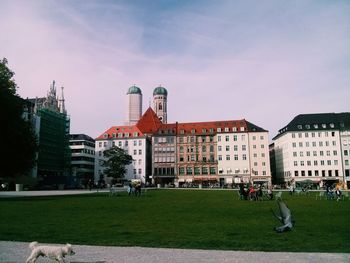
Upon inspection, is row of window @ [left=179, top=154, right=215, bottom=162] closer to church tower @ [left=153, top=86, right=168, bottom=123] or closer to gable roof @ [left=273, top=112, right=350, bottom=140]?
gable roof @ [left=273, top=112, right=350, bottom=140]

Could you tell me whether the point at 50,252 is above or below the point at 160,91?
below

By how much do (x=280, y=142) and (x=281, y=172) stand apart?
9411 millimetres

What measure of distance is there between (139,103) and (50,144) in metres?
80.6

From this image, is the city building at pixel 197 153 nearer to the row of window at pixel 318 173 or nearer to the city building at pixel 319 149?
the city building at pixel 319 149

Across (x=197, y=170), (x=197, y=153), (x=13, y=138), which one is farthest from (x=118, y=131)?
(x=13, y=138)

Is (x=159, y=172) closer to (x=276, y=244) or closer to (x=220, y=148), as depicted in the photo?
(x=220, y=148)

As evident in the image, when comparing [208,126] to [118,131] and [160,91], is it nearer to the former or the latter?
[118,131]

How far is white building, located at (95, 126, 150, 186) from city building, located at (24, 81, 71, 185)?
12979mm

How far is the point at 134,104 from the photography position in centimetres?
17138

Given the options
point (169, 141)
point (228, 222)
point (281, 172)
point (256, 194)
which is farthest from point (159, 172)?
point (228, 222)

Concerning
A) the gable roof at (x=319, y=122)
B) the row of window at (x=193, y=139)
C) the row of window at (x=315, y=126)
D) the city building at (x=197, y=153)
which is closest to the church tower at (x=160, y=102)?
the city building at (x=197, y=153)

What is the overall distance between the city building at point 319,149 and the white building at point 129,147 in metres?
43.6

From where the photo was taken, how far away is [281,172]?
365 feet

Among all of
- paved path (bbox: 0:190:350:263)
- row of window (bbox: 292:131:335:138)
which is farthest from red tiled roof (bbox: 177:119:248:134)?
paved path (bbox: 0:190:350:263)
